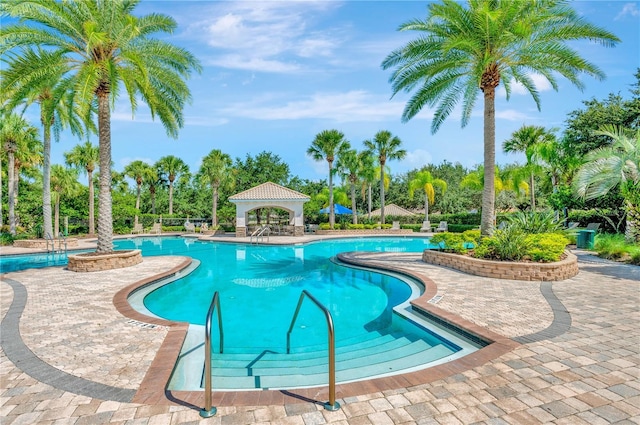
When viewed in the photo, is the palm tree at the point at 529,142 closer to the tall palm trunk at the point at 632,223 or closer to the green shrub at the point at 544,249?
the tall palm trunk at the point at 632,223

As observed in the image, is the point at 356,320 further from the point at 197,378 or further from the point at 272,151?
the point at 272,151

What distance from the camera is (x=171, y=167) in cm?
3834

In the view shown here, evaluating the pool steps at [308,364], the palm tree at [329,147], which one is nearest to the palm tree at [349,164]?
the palm tree at [329,147]

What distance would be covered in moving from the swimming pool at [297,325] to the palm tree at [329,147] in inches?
658

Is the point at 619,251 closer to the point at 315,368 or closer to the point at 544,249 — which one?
the point at 544,249

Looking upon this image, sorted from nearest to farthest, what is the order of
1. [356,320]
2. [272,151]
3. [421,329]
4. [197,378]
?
1. [197,378]
2. [421,329]
3. [356,320]
4. [272,151]

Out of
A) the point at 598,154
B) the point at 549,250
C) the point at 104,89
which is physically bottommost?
the point at 549,250

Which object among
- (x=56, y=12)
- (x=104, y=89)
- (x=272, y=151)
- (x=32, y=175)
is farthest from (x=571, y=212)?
(x=32, y=175)

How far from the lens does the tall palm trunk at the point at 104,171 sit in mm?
11805

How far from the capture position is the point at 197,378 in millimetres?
4238

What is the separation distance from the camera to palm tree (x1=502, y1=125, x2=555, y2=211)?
2208cm

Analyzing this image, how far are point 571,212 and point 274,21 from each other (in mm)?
18783

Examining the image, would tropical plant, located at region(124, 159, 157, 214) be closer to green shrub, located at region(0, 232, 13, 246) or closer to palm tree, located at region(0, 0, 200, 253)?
green shrub, located at region(0, 232, 13, 246)

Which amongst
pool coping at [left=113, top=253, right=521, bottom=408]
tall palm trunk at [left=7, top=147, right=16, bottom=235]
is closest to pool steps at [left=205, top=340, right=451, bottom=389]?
pool coping at [left=113, top=253, right=521, bottom=408]
